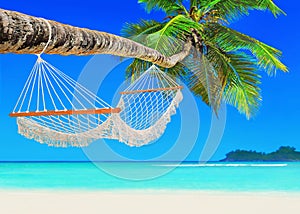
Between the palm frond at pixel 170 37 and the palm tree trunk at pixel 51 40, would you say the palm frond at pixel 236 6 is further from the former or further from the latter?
the palm tree trunk at pixel 51 40

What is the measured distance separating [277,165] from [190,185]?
565cm

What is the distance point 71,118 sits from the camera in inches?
92.1

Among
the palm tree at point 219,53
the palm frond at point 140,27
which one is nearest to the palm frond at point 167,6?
the palm tree at point 219,53

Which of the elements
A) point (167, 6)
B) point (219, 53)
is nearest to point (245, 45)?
point (219, 53)

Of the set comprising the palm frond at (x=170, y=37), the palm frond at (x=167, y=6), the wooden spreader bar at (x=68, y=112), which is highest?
the palm frond at (x=167, y=6)

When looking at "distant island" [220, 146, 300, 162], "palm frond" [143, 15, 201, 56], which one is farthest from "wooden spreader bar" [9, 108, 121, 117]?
"distant island" [220, 146, 300, 162]

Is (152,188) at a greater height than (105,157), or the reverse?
(152,188)

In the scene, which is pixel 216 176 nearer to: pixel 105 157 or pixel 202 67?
pixel 202 67

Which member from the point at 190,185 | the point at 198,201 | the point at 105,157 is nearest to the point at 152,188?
the point at 190,185

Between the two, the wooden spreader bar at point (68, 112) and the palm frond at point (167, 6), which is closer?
the wooden spreader bar at point (68, 112)

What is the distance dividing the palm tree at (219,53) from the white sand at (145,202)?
8.59 feet

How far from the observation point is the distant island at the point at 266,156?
49.1 feet

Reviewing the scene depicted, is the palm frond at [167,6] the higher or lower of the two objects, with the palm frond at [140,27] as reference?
higher

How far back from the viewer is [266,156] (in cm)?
1530
